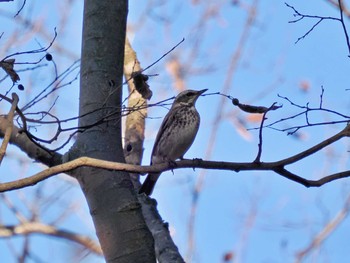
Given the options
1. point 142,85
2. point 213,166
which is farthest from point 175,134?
point 213,166

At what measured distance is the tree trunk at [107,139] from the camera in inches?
127

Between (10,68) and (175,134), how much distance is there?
7.73 feet

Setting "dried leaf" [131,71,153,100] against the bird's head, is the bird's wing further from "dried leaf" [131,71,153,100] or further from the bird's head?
"dried leaf" [131,71,153,100]

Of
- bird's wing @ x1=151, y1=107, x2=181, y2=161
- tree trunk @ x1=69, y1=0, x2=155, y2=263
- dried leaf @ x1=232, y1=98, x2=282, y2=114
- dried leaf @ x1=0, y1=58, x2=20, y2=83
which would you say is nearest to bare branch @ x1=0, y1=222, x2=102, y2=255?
bird's wing @ x1=151, y1=107, x2=181, y2=161

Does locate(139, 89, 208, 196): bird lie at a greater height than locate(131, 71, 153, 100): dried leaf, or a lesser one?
greater

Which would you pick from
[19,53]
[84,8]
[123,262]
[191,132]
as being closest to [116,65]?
[84,8]

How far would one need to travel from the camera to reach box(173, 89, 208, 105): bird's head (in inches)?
222

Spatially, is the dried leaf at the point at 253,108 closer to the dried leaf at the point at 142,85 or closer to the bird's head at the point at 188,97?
the dried leaf at the point at 142,85

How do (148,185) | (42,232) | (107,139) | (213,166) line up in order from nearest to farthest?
(213,166)
(107,139)
(148,185)
(42,232)

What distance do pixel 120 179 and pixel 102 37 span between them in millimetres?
873

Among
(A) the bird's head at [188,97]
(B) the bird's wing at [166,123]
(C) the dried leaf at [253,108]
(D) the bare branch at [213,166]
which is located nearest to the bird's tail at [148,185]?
(B) the bird's wing at [166,123]

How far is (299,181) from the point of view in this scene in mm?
3080

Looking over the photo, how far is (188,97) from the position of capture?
571cm

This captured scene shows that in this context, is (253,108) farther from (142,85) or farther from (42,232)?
(42,232)
